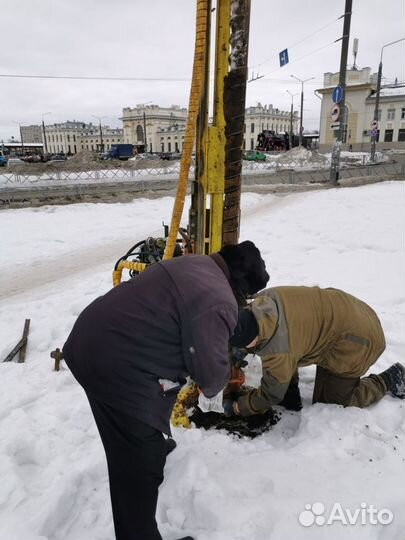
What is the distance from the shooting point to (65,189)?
17.0 m

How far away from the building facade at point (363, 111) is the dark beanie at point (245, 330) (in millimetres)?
48463

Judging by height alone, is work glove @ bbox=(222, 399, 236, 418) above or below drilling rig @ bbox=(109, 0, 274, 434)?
below

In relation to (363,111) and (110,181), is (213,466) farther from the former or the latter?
(363,111)

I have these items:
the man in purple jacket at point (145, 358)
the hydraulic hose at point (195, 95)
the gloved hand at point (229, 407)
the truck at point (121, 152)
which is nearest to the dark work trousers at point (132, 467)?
the man in purple jacket at point (145, 358)

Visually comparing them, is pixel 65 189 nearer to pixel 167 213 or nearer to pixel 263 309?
pixel 167 213

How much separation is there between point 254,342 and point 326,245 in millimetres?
5596

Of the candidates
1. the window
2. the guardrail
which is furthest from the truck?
the window

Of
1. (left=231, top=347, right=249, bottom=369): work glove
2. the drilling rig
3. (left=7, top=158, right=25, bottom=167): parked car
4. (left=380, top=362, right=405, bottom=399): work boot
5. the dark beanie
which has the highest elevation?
the drilling rig

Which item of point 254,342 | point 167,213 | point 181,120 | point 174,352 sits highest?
point 181,120

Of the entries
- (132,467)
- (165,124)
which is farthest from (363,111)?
(132,467)

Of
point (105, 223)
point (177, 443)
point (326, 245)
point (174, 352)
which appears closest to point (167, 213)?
point (105, 223)

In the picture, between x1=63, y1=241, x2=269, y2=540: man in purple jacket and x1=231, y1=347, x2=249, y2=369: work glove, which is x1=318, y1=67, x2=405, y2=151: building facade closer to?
x1=231, y1=347, x2=249, y2=369: work glove

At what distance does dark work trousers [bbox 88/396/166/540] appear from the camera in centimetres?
167

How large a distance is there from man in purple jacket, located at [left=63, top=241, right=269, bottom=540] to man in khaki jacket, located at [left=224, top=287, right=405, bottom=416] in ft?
2.13
